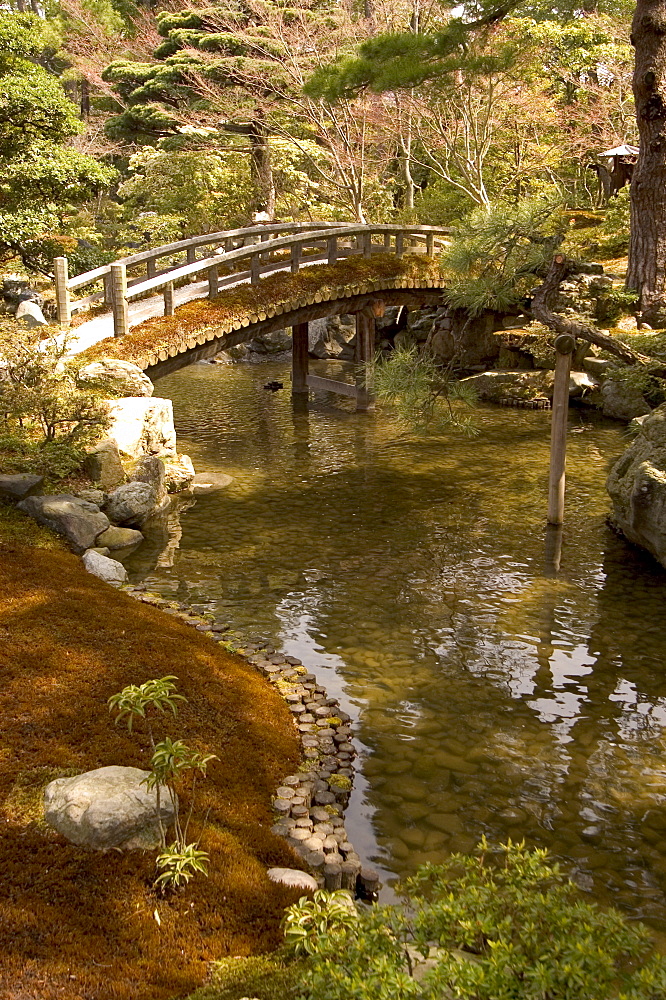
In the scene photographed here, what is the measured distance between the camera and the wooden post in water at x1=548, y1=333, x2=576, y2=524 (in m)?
12.7

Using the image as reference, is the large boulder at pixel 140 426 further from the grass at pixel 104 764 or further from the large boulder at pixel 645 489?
the large boulder at pixel 645 489

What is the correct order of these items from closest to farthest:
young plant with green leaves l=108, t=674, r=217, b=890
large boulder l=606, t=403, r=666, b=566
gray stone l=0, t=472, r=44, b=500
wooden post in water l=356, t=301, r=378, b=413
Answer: young plant with green leaves l=108, t=674, r=217, b=890 → large boulder l=606, t=403, r=666, b=566 → gray stone l=0, t=472, r=44, b=500 → wooden post in water l=356, t=301, r=378, b=413

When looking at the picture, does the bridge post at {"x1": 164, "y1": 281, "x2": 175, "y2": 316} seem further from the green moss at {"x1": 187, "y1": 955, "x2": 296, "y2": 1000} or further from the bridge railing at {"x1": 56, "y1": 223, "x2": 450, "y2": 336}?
the green moss at {"x1": 187, "y1": 955, "x2": 296, "y2": 1000}

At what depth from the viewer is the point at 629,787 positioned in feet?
24.4

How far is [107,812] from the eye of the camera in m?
5.63

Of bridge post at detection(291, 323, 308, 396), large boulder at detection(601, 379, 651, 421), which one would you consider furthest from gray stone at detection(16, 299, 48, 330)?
large boulder at detection(601, 379, 651, 421)

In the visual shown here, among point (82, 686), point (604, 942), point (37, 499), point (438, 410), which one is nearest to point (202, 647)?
point (82, 686)

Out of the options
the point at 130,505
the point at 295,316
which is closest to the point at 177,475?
the point at 130,505

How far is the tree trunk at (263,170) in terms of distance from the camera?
28.4 meters

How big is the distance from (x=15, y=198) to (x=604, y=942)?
22.1 meters

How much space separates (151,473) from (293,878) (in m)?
9.58

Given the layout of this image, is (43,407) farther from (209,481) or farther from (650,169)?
(650,169)

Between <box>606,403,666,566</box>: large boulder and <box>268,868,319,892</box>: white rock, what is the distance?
806cm

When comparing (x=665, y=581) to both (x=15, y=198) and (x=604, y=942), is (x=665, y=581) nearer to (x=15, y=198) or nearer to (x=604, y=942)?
(x=604, y=942)
